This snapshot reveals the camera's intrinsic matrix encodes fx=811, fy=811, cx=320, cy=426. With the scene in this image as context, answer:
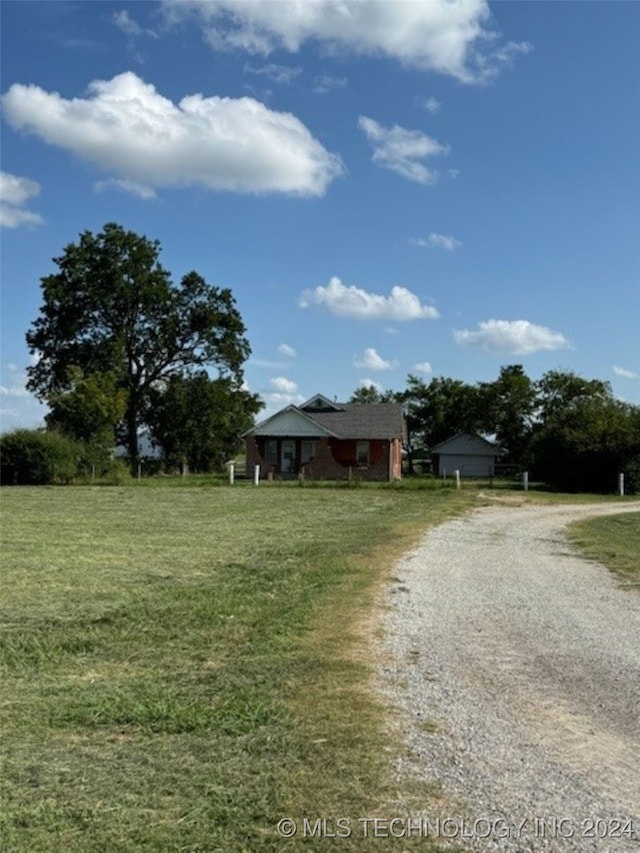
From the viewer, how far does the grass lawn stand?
3.59 meters

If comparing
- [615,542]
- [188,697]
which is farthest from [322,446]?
[188,697]

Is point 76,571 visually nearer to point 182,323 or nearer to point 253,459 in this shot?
point 253,459

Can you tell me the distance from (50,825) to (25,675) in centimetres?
276

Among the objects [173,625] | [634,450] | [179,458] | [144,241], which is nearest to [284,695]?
[173,625]

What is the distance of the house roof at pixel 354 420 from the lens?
44.6 m

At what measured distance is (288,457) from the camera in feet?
148

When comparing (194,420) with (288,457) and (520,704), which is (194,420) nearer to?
(288,457)

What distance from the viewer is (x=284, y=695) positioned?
5.41m

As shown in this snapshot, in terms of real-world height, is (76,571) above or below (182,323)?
below

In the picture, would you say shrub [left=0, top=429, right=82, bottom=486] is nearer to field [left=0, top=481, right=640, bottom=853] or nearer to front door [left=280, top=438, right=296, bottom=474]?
front door [left=280, top=438, right=296, bottom=474]

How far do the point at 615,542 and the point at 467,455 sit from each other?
40927mm

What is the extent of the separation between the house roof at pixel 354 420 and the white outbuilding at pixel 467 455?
10.7 meters

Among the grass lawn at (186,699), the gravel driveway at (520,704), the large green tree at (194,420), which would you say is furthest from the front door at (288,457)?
the gravel driveway at (520,704)

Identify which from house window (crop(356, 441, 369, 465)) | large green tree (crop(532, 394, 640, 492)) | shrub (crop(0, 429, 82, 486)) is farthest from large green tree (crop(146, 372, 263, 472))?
large green tree (crop(532, 394, 640, 492))
